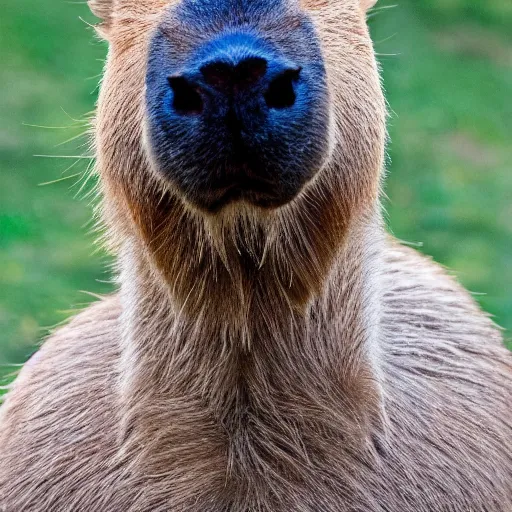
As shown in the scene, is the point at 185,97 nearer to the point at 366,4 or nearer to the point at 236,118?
the point at 236,118

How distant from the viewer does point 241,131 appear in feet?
12.8

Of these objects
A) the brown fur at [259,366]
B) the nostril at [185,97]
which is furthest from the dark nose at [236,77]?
the brown fur at [259,366]

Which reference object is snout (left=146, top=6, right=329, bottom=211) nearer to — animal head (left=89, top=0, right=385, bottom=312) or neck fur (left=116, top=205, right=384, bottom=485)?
animal head (left=89, top=0, right=385, bottom=312)

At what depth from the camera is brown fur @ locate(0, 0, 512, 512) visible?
445 cm

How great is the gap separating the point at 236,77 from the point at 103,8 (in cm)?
144

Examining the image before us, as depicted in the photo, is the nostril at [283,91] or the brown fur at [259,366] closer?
the nostril at [283,91]

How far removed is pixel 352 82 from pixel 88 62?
34.2ft

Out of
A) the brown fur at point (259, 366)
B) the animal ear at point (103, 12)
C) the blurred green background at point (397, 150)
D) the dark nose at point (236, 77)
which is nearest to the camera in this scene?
the dark nose at point (236, 77)

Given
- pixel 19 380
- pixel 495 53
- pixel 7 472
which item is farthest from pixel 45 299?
pixel 495 53

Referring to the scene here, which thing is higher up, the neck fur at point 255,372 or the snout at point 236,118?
the snout at point 236,118

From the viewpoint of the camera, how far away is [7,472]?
205 inches

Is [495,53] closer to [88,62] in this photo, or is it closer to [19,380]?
[88,62]

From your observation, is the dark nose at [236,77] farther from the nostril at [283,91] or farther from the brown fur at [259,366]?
the brown fur at [259,366]

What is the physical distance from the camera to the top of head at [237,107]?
3875 mm
